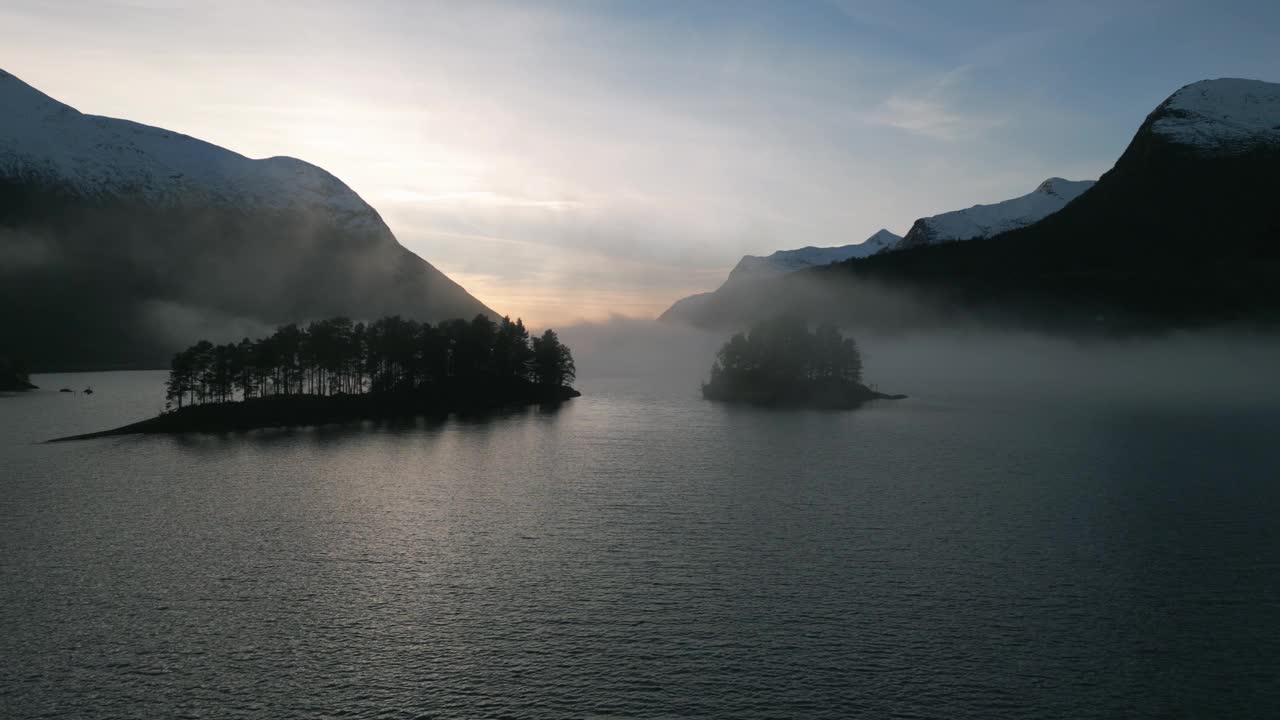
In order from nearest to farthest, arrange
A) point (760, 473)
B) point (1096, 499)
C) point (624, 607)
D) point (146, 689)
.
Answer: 1. point (146, 689)
2. point (624, 607)
3. point (1096, 499)
4. point (760, 473)

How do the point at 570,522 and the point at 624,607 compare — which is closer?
the point at 624,607

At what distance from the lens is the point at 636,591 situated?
5856 centimetres

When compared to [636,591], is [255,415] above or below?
above

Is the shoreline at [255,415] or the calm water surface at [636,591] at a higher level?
the shoreline at [255,415]

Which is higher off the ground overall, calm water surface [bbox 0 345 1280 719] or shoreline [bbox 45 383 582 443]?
shoreline [bbox 45 383 582 443]

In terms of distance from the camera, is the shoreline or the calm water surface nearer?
the calm water surface

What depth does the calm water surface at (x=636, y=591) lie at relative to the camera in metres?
42.3

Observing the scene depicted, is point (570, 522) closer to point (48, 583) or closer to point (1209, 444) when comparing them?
point (48, 583)

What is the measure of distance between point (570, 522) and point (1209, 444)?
5555 inches

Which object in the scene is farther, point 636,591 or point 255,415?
point 255,415

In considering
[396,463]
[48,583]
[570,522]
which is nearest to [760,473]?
[570,522]

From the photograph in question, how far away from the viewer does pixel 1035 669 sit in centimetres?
4509

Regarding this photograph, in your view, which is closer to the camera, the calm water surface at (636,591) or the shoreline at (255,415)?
the calm water surface at (636,591)

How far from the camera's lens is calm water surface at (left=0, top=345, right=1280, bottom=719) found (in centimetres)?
4231
